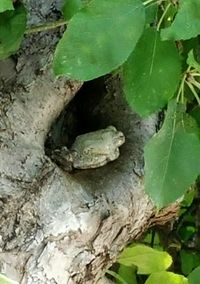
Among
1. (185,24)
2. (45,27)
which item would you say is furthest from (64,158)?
(185,24)

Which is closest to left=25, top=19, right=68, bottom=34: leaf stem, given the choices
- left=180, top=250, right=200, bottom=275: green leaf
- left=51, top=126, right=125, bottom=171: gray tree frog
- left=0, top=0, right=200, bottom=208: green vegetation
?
left=0, top=0, right=200, bottom=208: green vegetation

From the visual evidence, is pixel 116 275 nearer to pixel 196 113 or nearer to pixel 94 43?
pixel 196 113

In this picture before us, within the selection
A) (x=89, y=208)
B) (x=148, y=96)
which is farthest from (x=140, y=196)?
(x=148, y=96)

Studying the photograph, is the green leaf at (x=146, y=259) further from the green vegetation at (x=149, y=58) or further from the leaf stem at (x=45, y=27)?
the leaf stem at (x=45, y=27)

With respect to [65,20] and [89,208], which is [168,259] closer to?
[89,208]

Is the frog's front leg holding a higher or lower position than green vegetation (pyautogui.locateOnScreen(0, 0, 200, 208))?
lower

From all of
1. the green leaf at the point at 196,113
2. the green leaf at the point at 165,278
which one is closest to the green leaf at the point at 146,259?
the green leaf at the point at 165,278

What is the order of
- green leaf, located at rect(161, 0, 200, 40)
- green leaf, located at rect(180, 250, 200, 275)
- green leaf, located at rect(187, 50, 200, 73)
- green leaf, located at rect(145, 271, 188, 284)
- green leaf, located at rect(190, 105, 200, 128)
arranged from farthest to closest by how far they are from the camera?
1. green leaf, located at rect(180, 250, 200, 275)
2. green leaf, located at rect(145, 271, 188, 284)
3. green leaf, located at rect(190, 105, 200, 128)
4. green leaf, located at rect(187, 50, 200, 73)
5. green leaf, located at rect(161, 0, 200, 40)

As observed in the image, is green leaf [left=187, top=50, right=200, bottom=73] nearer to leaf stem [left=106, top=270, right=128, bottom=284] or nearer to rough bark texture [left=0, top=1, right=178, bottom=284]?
rough bark texture [left=0, top=1, right=178, bottom=284]
